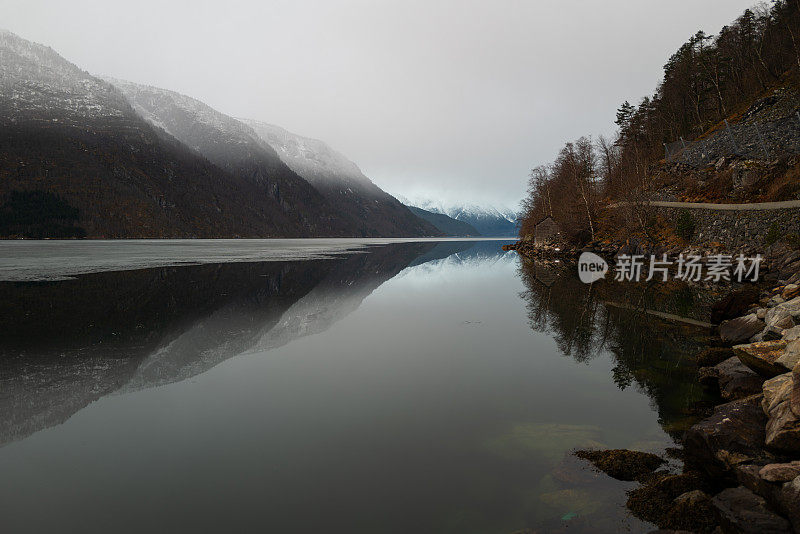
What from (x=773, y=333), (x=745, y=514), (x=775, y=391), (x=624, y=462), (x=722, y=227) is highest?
(x=722, y=227)

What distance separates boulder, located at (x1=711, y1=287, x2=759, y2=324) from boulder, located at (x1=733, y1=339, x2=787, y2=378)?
9285mm

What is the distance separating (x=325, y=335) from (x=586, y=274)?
105 feet

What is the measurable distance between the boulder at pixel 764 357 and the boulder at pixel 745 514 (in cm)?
518

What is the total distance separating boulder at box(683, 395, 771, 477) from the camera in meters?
6.39

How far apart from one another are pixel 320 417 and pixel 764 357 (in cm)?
1072

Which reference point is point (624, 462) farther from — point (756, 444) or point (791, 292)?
point (791, 292)

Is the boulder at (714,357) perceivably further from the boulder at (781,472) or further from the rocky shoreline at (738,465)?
the boulder at (781,472)

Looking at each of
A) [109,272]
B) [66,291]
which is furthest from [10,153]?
[66,291]

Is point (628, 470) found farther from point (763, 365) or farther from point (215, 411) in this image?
point (215, 411)

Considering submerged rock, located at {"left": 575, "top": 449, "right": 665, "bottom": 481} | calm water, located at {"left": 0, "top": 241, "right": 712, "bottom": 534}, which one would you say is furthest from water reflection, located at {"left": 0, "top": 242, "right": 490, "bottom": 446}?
submerged rock, located at {"left": 575, "top": 449, "right": 665, "bottom": 481}

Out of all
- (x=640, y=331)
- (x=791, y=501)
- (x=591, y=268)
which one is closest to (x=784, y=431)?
(x=791, y=501)

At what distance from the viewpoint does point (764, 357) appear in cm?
979

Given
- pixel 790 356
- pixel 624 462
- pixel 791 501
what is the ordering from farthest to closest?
pixel 790 356, pixel 624 462, pixel 791 501

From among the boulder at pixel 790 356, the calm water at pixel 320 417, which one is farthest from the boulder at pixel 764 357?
the calm water at pixel 320 417
